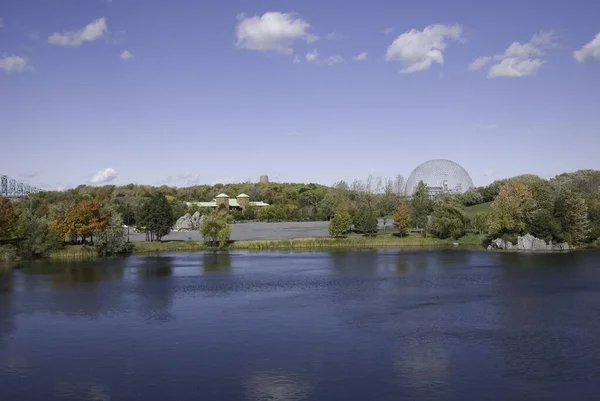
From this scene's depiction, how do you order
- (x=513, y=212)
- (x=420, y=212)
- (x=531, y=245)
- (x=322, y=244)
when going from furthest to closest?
(x=420, y=212) < (x=322, y=244) < (x=513, y=212) < (x=531, y=245)

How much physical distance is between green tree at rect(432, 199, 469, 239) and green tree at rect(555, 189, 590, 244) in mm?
10046

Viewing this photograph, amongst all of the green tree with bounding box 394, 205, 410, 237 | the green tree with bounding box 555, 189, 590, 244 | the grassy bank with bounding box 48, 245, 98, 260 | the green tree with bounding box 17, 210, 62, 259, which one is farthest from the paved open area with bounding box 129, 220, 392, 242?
the green tree with bounding box 555, 189, 590, 244

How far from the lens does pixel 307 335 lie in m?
22.7

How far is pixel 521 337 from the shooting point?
71.6 ft

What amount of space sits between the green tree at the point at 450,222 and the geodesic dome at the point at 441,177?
196 feet

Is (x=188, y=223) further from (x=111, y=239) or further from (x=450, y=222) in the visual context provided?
(x=450, y=222)

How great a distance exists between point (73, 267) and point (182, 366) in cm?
3099

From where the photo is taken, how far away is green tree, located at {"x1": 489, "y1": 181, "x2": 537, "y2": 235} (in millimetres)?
54844

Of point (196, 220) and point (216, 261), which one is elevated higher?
point (196, 220)

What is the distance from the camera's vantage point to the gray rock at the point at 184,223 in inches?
3295

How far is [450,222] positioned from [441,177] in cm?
6873

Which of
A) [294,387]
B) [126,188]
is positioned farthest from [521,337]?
[126,188]

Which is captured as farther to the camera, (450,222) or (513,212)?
(450,222)

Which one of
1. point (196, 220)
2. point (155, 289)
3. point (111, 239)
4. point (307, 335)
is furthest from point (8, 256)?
point (307, 335)
